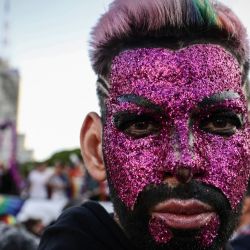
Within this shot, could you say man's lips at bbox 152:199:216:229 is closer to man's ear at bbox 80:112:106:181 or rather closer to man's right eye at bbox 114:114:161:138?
man's right eye at bbox 114:114:161:138

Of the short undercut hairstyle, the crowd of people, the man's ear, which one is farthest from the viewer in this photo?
the crowd of people

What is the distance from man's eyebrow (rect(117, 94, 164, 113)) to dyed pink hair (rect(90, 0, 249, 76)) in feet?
0.67

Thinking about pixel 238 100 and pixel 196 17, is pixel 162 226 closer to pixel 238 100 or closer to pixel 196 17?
pixel 238 100

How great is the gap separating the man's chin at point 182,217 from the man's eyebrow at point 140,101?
265mm

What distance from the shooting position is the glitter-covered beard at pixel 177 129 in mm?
1654

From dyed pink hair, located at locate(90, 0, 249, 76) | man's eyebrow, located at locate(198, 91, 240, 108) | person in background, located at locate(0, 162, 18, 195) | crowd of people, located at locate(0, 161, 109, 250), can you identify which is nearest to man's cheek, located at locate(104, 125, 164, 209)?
man's eyebrow, located at locate(198, 91, 240, 108)

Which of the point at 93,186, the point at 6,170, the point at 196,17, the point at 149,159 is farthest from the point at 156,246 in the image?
the point at 6,170

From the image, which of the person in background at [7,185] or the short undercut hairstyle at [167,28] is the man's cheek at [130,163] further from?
the person in background at [7,185]

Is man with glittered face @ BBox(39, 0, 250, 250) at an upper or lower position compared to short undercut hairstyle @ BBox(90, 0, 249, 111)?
lower

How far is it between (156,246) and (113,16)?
2.77 ft

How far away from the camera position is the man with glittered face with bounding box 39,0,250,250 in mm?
1634

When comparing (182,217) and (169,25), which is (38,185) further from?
(182,217)

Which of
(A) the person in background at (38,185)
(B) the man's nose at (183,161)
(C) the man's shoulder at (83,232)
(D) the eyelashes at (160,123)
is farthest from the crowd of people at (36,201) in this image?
(B) the man's nose at (183,161)

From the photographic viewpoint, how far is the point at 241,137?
5.84 feet
